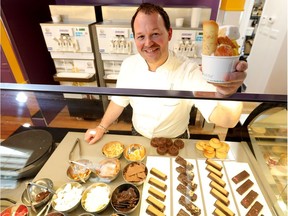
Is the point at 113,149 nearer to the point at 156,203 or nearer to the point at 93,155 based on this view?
the point at 93,155

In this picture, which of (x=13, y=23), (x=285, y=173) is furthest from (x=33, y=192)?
(x=13, y=23)

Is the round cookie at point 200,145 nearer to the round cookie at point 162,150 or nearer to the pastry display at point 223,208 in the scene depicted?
the round cookie at point 162,150

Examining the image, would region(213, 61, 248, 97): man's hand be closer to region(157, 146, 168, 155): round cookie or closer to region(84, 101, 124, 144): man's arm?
region(157, 146, 168, 155): round cookie

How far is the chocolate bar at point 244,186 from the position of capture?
3.54 feet

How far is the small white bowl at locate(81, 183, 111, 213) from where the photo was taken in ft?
3.31

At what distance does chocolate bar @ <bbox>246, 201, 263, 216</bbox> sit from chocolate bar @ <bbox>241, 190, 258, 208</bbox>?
0.02m

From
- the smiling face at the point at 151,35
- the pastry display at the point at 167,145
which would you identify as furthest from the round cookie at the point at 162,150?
the smiling face at the point at 151,35

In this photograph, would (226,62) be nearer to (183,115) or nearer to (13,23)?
(183,115)

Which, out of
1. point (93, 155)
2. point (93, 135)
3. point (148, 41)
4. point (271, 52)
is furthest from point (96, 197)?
point (271, 52)

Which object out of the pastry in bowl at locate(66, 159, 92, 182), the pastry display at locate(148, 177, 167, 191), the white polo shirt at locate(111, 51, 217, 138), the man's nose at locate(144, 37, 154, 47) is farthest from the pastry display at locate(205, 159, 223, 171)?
the man's nose at locate(144, 37, 154, 47)

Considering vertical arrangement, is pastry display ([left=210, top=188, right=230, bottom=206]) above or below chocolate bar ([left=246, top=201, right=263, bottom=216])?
above

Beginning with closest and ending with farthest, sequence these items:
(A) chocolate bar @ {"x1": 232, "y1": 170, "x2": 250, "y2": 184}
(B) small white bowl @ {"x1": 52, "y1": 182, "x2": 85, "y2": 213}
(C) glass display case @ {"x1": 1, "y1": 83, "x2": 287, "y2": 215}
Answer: (C) glass display case @ {"x1": 1, "y1": 83, "x2": 287, "y2": 215} < (B) small white bowl @ {"x1": 52, "y1": 182, "x2": 85, "y2": 213} < (A) chocolate bar @ {"x1": 232, "y1": 170, "x2": 250, "y2": 184}

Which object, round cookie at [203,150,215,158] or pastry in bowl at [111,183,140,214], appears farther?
round cookie at [203,150,215,158]

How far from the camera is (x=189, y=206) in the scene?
1.00 metres
